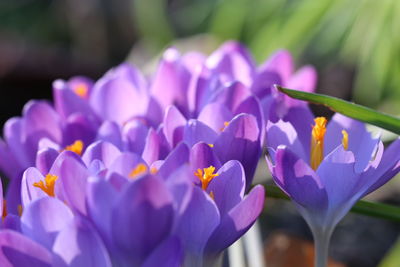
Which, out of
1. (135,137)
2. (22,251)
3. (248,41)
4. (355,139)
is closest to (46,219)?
(22,251)

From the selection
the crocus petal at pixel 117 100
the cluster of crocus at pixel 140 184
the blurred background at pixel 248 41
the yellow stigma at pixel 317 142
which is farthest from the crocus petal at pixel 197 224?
the blurred background at pixel 248 41

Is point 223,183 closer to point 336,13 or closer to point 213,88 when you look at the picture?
point 213,88

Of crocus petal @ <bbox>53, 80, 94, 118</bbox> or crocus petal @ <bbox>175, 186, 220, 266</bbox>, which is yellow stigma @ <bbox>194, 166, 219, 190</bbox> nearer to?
crocus petal @ <bbox>175, 186, 220, 266</bbox>

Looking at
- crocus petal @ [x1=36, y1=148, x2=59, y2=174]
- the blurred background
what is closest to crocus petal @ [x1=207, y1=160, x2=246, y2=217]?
crocus petal @ [x1=36, y1=148, x2=59, y2=174]

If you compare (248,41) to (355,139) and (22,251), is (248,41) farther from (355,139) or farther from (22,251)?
(22,251)

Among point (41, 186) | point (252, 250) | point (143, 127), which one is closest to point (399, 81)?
point (252, 250)
